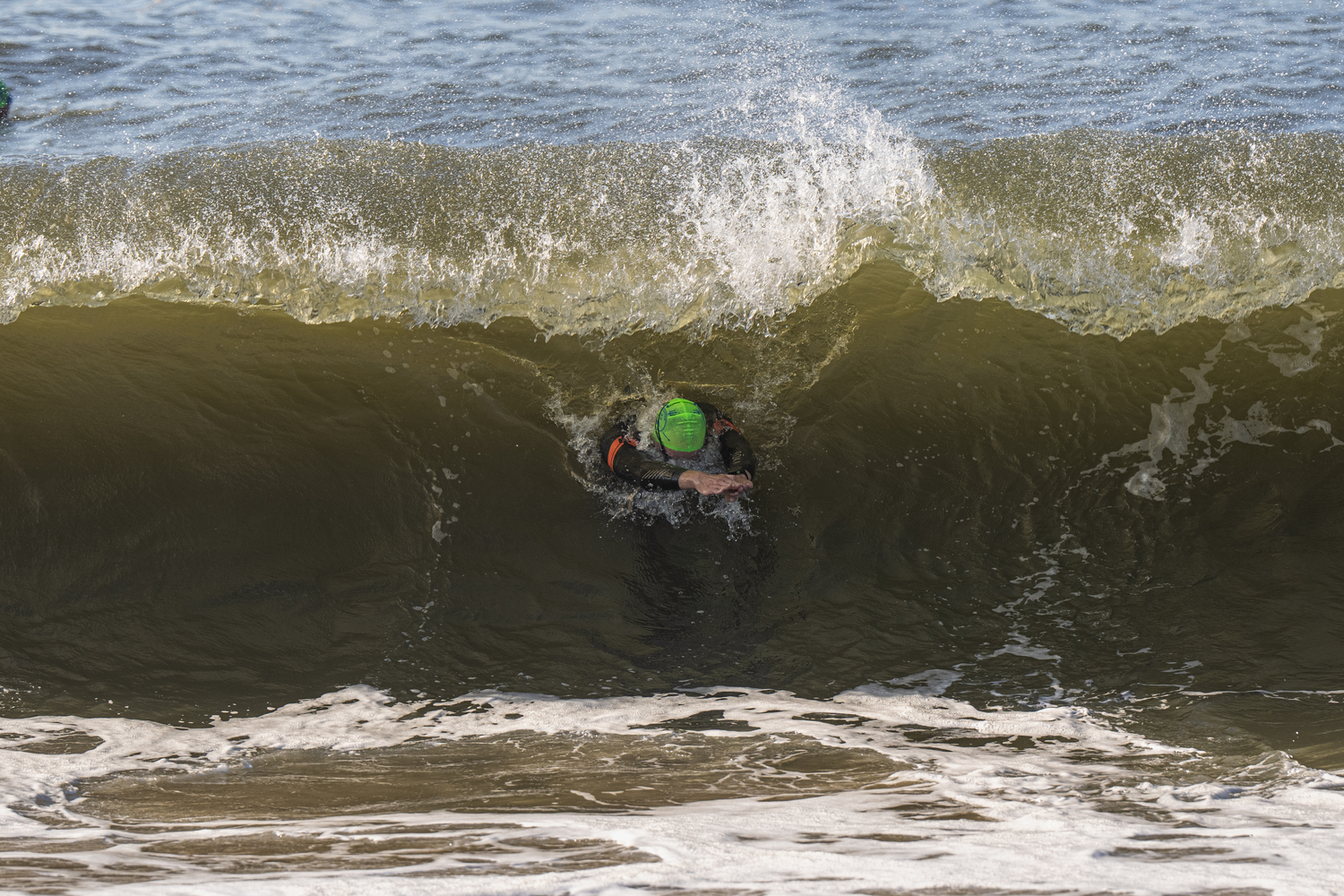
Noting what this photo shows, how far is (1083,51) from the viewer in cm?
805

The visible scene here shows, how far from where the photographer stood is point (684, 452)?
4.37 metres

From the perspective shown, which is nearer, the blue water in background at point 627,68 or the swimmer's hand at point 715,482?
the swimmer's hand at point 715,482

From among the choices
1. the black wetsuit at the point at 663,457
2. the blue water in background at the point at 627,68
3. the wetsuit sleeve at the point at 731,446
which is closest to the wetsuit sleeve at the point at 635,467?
the black wetsuit at the point at 663,457

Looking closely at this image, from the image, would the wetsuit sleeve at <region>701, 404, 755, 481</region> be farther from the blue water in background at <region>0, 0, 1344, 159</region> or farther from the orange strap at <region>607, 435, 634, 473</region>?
the blue water in background at <region>0, 0, 1344, 159</region>

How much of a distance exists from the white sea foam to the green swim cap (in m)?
1.26

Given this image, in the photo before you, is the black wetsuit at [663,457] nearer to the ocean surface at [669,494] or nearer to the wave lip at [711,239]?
the ocean surface at [669,494]

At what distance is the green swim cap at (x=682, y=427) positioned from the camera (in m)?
4.31

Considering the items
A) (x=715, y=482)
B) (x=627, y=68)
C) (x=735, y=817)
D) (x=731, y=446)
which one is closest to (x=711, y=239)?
(x=731, y=446)

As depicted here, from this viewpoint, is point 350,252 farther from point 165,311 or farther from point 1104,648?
point 1104,648

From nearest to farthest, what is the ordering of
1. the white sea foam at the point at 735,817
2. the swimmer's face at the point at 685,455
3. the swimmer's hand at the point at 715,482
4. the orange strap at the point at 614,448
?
1. the white sea foam at the point at 735,817
2. the swimmer's hand at the point at 715,482
3. the swimmer's face at the point at 685,455
4. the orange strap at the point at 614,448

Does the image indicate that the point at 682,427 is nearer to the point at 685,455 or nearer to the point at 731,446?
the point at 685,455

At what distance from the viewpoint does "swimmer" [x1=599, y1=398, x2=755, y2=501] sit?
4.31 metres

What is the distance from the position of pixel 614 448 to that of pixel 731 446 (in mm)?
644

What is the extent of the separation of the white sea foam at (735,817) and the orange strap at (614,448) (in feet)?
3.98
